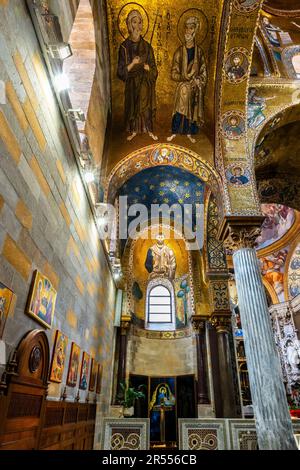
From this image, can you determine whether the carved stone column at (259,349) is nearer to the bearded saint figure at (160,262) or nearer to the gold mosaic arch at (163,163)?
the gold mosaic arch at (163,163)

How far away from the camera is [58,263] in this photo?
13.6 ft

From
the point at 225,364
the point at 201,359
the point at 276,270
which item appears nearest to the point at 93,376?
the point at 225,364

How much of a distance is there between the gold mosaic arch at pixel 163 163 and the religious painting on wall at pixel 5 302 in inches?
Result: 227

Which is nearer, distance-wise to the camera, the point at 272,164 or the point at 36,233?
the point at 36,233

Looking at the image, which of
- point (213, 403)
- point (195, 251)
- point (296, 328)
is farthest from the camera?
point (296, 328)

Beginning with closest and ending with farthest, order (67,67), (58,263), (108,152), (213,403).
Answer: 1. (58,263)
2. (67,67)
3. (108,152)
4. (213,403)

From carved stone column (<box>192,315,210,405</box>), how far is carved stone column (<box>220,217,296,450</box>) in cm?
602

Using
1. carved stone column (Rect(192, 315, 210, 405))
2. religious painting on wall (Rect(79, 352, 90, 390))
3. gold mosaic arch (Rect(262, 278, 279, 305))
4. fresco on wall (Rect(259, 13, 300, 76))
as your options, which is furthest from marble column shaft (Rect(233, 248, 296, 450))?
gold mosaic arch (Rect(262, 278, 279, 305))

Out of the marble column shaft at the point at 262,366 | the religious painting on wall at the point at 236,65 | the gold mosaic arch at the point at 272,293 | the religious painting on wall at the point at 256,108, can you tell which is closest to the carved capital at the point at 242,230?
the marble column shaft at the point at 262,366

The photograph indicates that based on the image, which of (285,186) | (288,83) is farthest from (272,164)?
(288,83)

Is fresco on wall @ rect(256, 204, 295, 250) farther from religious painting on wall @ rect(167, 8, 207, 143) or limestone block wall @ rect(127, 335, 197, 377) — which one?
religious painting on wall @ rect(167, 8, 207, 143)

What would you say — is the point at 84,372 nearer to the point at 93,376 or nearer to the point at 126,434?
the point at 93,376

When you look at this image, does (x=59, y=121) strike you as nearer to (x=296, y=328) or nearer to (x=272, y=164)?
(x=272, y=164)

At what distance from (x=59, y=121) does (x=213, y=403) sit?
10.9 m
